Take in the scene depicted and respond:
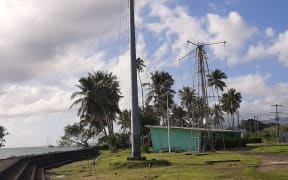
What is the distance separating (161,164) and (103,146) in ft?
166

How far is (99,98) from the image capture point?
72.9m

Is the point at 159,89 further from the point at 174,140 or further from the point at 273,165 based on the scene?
the point at 273,165

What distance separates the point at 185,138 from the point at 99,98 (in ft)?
67.5

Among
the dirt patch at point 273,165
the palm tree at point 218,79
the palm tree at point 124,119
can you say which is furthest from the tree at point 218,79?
the dirt patch at point 273,165

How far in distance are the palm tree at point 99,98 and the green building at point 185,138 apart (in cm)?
1587

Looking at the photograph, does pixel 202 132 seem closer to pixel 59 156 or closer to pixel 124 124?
pixel 59 156

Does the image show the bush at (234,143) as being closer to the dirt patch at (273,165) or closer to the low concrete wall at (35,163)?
the low concrete wall at (35,163)

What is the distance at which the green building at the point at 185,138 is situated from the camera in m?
50.3

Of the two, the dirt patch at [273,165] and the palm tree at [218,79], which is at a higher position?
the palm tree at [218,79]

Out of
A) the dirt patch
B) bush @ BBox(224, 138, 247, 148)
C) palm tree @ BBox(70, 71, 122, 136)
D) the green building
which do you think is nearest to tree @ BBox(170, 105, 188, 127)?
palm tree @ BBox(70, 71, 122, 136)

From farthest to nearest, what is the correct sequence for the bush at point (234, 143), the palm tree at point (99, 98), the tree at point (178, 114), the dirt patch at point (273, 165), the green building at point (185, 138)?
the tree at point (178, 114)
the palm tree at point (99, 98)
the bush at point (234, 143)
the green building at point (185, 138)
the dirt patch at point (273, 165)

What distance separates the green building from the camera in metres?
50.3

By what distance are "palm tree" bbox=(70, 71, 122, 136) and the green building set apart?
52.1 ft

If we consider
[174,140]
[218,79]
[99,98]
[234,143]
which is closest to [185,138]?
[174,140]
